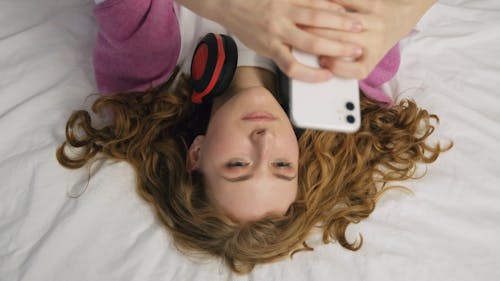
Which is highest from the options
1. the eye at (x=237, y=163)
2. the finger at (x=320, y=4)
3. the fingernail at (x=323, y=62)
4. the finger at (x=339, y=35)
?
the finger at (x=320, y=4)

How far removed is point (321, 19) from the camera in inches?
27.6

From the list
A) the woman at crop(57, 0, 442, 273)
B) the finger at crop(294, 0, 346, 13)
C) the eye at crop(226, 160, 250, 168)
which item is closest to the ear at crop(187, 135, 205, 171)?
the woman at crop(57, 0, 442, 273)

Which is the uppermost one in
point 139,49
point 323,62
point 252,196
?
point 323,62

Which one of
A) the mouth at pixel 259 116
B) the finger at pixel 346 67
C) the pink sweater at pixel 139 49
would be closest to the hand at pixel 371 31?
the finger at pixel 346 67

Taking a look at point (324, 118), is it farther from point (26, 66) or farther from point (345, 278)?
point (26, 66)

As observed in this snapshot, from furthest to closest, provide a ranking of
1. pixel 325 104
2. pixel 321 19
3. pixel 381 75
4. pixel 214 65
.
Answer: pixel 381 75, pixel 214 65, pixel 325 104, pixel 321 19

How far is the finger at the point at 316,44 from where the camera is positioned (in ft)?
2.31

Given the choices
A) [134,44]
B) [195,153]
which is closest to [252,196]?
[195,153]

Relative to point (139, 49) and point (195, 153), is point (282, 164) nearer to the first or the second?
point (195, 153)

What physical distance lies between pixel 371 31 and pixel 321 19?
90mm

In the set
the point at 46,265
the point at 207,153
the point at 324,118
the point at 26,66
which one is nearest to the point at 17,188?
the point at 46,265

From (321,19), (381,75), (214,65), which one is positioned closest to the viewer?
(321,19)

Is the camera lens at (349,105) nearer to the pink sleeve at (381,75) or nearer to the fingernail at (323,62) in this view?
the fingernail at (323,62)

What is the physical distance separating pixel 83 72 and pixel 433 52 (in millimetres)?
843
